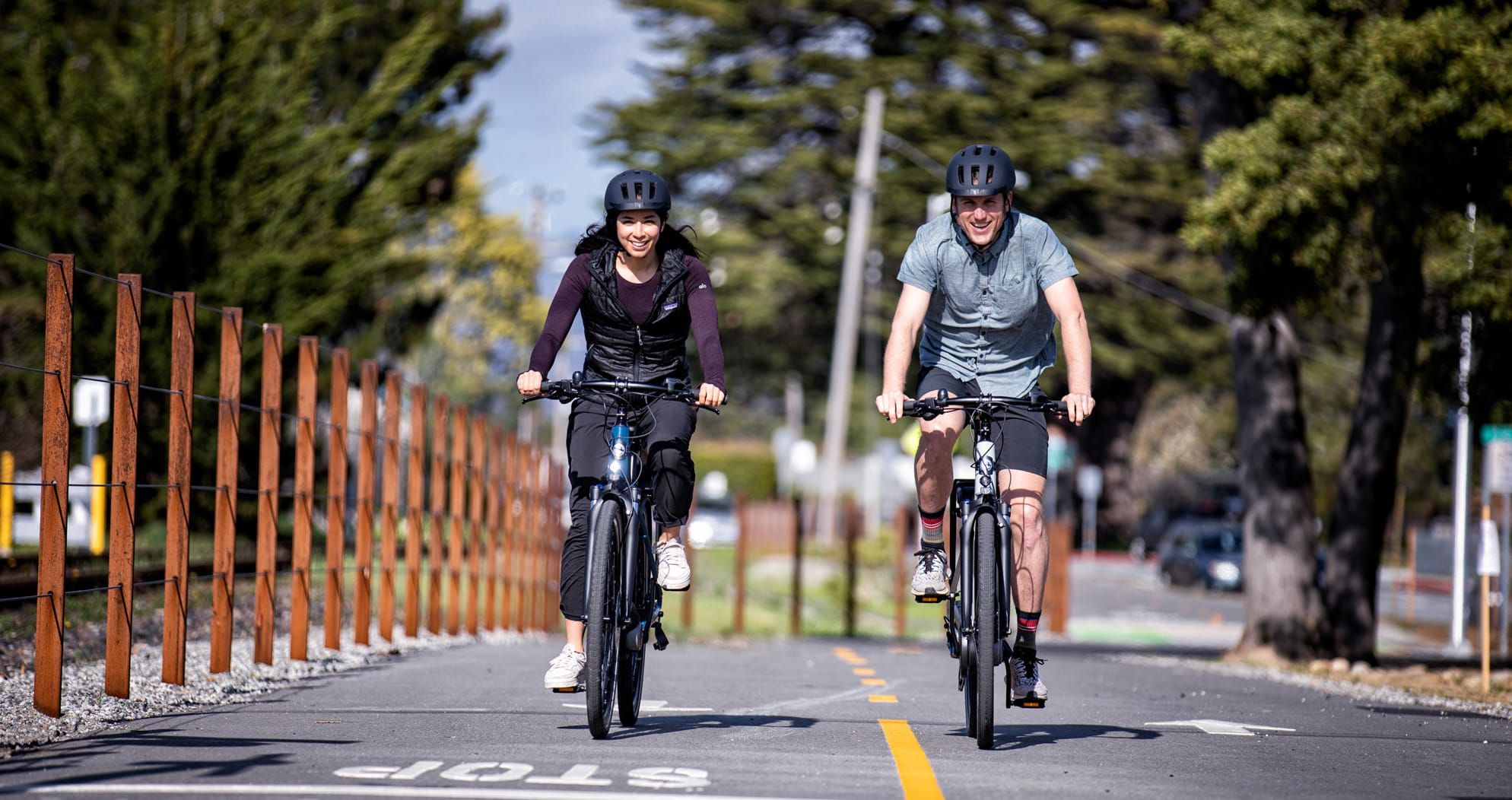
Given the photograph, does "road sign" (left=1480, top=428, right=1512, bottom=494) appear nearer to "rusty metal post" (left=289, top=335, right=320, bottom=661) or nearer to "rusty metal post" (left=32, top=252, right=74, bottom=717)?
"rusty metal post" (left=289, top=335, right=320, bottom=661)

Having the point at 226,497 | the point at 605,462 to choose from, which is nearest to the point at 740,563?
the point at 226,497

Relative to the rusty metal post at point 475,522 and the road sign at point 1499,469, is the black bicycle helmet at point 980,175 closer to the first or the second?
the rusty metal post at point 475,522

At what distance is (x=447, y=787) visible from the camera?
5895mm

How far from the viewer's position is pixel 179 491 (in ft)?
29.8

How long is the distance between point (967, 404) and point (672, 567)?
54.0 inches

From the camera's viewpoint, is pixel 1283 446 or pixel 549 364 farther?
pixel 1283 446

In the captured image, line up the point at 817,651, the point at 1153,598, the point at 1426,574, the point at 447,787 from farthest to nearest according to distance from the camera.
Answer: the point at 1426,574, the point at 1153,598, the point at 817,651, the point at 447,787

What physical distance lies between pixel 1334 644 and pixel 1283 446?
1867 millimetres

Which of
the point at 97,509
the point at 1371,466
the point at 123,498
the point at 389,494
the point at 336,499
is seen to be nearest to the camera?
the point at 123,498

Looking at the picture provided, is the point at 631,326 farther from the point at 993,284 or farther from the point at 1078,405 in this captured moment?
the point at 1078,405

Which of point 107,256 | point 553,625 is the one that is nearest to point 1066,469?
point 553,625

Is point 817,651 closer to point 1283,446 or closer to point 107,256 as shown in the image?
point 1283,446

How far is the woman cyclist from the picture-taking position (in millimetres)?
7547

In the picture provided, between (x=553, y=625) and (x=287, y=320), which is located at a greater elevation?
(x=287, y=320)
